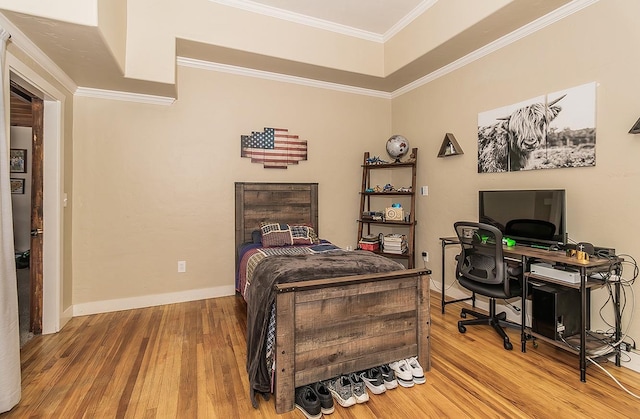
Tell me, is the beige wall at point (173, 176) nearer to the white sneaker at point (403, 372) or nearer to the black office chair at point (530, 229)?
the black office chair at point (530, 229)

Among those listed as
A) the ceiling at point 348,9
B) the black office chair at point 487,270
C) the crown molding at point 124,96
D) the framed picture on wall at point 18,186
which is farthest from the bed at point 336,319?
Result: the framed picture on wall at point 18,186

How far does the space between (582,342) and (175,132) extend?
4183mm

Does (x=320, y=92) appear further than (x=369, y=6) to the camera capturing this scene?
Yes

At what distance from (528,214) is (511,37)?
1.73 meters

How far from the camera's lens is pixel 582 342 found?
2.11 m

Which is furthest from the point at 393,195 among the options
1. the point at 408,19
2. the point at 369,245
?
the point at 408,19

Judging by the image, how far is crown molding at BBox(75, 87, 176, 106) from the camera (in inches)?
130

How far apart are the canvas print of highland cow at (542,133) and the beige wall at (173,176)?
6.87ft

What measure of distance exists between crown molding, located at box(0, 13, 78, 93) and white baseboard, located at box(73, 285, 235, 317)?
2243 mm

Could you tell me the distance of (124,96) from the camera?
Result: 3.43 metres

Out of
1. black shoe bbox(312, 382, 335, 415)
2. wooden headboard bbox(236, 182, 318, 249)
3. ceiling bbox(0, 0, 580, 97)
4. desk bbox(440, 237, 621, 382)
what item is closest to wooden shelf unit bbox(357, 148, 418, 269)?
wooden headboard bbox(236, 182, 318, 249)

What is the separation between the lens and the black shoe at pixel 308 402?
175 cm

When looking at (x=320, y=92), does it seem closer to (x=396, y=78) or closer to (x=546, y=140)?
(x=396, y=78)

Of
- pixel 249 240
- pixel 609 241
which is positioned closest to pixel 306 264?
pixel 249 240
